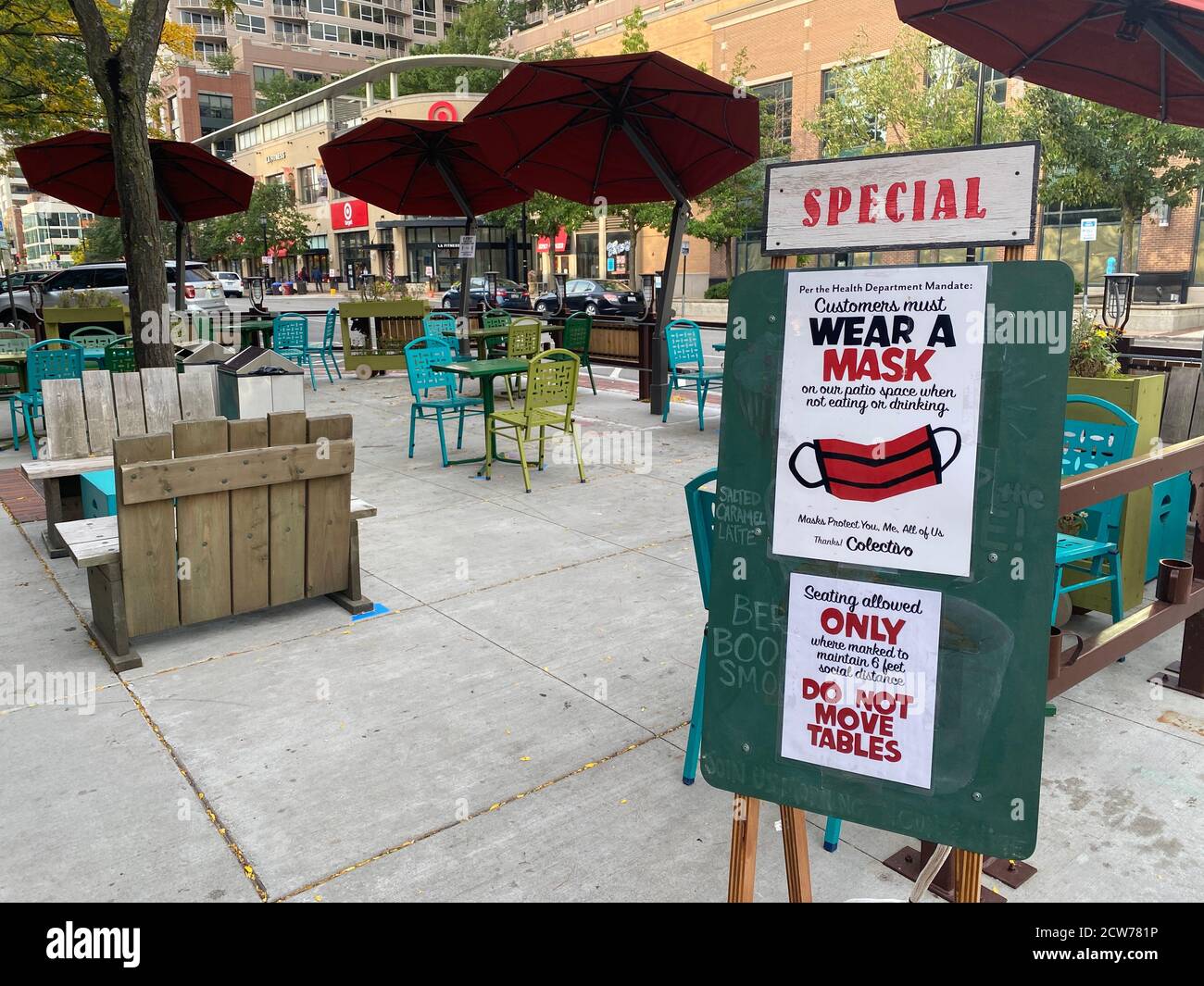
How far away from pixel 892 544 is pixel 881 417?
295mm

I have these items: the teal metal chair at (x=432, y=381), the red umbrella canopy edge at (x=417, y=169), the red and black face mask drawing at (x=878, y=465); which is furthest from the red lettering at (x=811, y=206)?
the red umbrella canopy edge at (x=417, y=169)

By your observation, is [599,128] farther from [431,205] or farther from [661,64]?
[431,205]

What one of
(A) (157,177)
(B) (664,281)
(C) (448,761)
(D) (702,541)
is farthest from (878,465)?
(A) (157,177)

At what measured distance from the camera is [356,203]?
62.6m

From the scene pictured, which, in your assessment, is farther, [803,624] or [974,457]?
[803,624]

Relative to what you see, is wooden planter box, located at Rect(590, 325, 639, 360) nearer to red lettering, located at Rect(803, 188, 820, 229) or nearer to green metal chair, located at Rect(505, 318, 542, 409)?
green metal chair, located at Rect(505, 318, 542, 409)

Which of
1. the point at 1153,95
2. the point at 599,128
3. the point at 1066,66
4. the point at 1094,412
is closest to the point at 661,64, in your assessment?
the point at 599,128

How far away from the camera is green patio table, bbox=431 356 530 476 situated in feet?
27.5

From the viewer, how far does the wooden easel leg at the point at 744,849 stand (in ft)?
7.35

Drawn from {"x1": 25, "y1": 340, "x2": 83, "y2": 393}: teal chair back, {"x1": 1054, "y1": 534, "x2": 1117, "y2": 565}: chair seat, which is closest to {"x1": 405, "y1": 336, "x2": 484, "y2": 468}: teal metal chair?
{"x1": 25, "y1": 340, "x2": 83, "y2": 393}: teal chair back

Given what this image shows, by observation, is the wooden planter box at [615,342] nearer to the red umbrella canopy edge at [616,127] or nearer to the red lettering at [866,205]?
the red umbrella canopy edge at [616,127]

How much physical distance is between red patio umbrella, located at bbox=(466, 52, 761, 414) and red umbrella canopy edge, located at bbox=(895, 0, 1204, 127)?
3.35m

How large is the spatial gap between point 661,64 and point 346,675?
7008mm
